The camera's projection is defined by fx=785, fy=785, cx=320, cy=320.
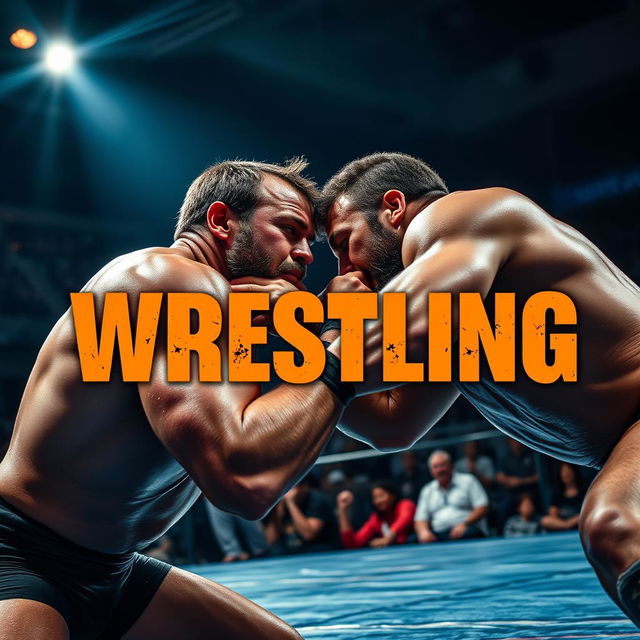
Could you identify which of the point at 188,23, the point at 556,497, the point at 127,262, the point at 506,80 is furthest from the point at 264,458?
the point at 506,80

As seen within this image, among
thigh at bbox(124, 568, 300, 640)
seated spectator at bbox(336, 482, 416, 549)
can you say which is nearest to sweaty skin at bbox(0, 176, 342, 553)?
thigh at bbox(124, 568, 300, 640)

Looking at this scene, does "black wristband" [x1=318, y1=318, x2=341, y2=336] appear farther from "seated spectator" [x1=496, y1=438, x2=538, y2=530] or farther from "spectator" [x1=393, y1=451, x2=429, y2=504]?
"spectator" [x1=393, y1=451, x2=429, y2=504]

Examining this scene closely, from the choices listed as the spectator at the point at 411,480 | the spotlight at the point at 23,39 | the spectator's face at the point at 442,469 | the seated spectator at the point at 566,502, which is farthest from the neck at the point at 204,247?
the spotlight at the point at 23,39

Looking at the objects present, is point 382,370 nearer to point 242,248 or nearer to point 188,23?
point 242,248

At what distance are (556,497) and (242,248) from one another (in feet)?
17.1

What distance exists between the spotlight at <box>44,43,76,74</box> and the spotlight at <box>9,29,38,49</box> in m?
0.37

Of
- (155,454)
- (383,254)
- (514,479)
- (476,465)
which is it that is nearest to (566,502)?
(514,479)

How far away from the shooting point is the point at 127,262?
1.72 metres

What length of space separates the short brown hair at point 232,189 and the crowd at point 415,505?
4717mm

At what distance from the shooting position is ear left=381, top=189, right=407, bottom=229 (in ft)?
7.52

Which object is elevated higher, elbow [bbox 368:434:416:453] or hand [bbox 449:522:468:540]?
elbow [bbox 368:434:416:453]

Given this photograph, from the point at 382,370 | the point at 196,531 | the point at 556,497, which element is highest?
the point at 382,370

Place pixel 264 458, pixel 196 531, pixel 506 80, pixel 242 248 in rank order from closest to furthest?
pixel 264 458 < pixel 242 248 < pixel 196 531 < pixel 506 80

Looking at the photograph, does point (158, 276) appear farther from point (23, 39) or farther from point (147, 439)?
point (23, 39)
